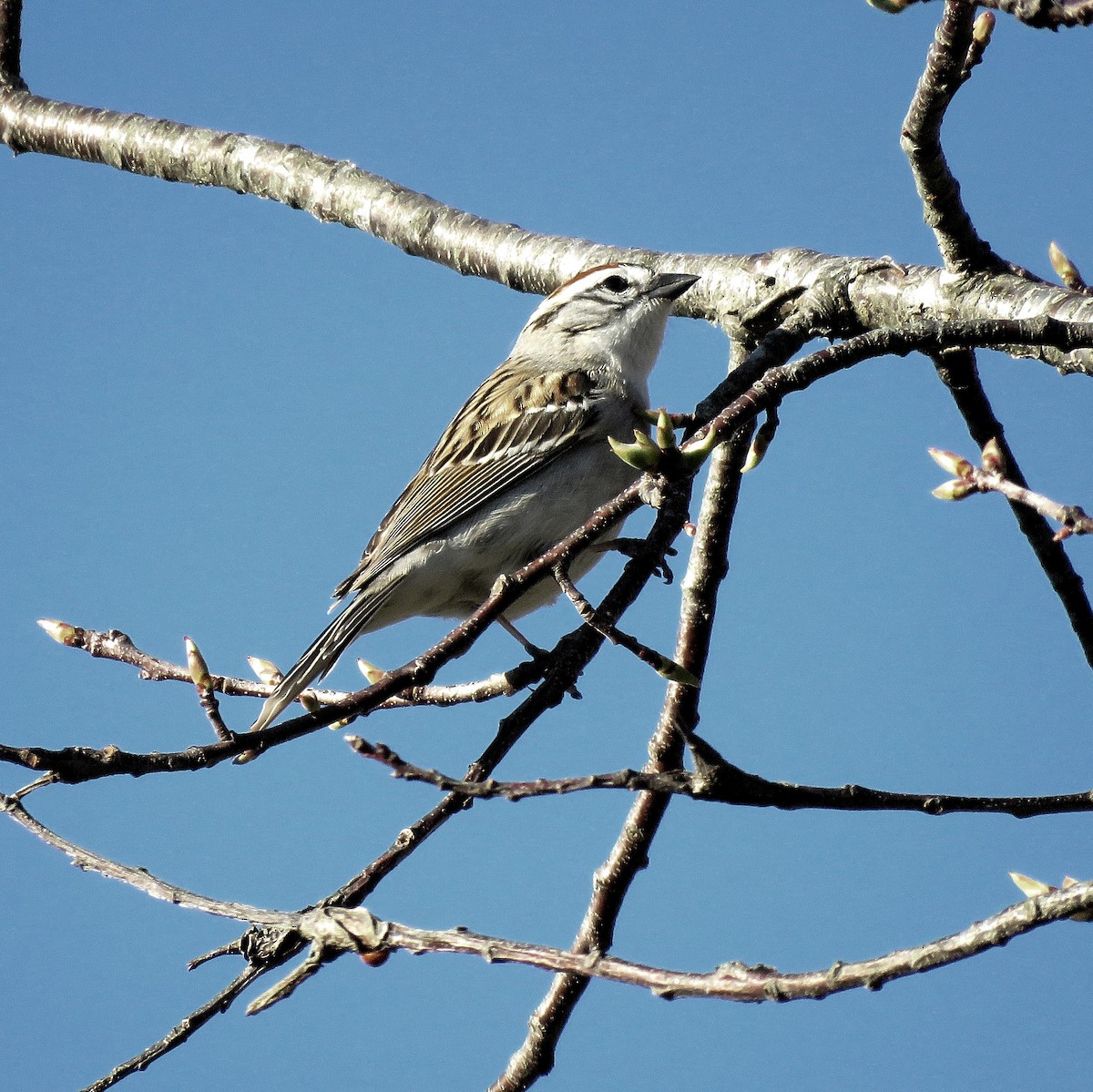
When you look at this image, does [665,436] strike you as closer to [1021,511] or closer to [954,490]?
[954,490]

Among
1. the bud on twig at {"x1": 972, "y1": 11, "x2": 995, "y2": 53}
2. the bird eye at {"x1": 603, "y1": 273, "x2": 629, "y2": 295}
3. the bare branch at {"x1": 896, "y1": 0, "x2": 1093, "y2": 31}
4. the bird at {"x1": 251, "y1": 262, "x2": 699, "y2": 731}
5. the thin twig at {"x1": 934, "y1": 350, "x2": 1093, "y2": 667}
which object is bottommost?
the bare branch at {"x1": 896, "y1": 0, "x2": 1093, "y2": 31}

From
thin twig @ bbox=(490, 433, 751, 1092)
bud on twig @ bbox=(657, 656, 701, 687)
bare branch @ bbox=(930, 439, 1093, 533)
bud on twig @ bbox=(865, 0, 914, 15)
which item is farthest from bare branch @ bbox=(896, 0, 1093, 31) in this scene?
thin twig @ bbox=(490, 433, 751, 1092)

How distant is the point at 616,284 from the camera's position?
18.3ft

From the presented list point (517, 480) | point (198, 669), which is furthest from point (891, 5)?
point (517, 480)

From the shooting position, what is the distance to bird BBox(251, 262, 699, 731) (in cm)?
501

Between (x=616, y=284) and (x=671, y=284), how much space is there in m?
0.89

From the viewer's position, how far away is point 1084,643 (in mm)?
3281

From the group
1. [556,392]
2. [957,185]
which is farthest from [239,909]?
[556,392]

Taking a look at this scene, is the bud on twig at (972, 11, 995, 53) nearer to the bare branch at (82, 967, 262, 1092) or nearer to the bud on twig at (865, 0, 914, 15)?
the bud on twig at (865, 0, 914, 15)

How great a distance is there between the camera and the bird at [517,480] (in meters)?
5.01

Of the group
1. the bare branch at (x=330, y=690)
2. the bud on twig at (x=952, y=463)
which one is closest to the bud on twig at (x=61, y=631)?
the bare branch at (x=330, y=690)

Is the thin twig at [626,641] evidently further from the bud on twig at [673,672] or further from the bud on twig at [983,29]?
the bud on twig at [983,29]

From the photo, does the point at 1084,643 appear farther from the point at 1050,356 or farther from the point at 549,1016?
the point at 549,1016

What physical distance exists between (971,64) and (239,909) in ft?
7.56
